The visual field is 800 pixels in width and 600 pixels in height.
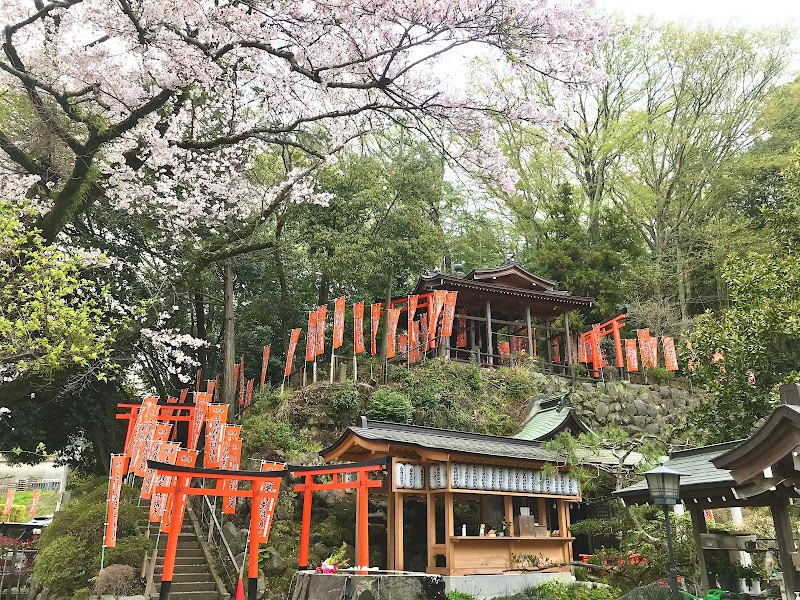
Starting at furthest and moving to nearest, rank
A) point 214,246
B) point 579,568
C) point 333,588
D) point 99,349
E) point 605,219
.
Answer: point 605,219
point 214,246
point 579,568
point 99,349
point 333,588

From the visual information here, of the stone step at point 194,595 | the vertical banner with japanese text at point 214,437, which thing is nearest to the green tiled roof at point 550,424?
the vertical banner with japanese text at point 214,437

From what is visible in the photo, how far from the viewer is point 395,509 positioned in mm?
12133

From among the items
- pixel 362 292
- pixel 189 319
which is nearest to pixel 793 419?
pixel 362 292

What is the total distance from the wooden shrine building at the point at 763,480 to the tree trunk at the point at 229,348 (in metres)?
14.1

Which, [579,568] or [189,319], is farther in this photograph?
[189,319]

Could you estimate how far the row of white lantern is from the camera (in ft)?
39.2

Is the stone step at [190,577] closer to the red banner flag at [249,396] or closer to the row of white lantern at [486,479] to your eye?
the row of white lantern at [486,479]

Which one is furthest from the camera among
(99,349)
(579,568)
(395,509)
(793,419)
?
(579,568)

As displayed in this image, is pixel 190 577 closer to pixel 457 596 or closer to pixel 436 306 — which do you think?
pixel 457 596

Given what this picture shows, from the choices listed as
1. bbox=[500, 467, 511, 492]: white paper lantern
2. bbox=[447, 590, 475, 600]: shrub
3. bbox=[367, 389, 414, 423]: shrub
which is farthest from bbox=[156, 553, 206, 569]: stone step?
bbox=[500, 467, 511, 492]: white paper lantern

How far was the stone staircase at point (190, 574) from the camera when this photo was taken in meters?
12.6

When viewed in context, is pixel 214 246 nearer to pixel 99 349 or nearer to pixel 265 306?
pixel 99 349

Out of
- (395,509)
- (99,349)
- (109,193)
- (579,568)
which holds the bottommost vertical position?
(579,568)

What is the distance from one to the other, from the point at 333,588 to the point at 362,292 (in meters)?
17.3
